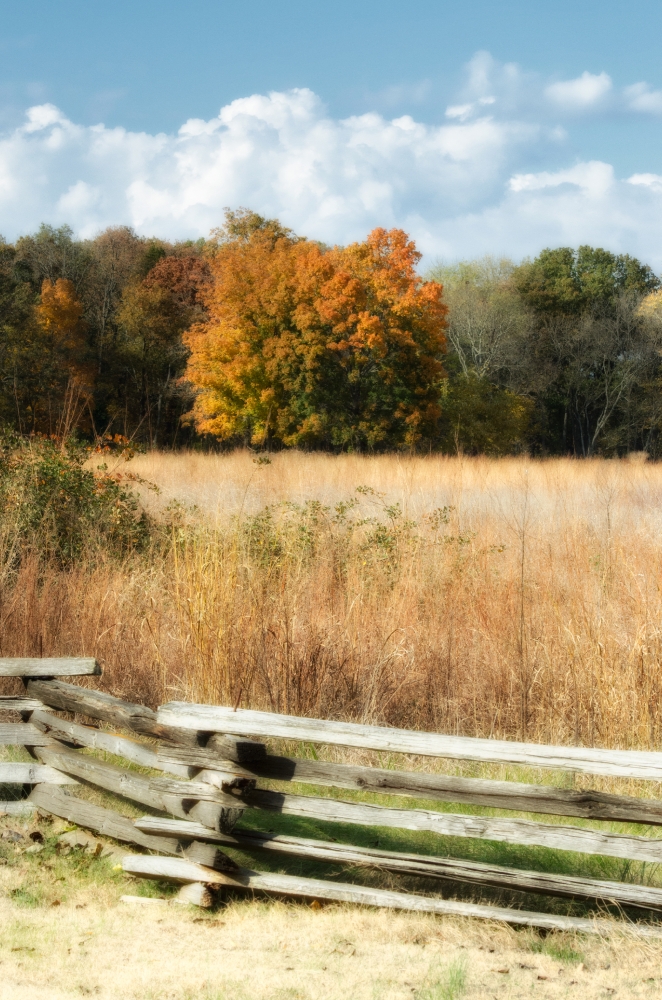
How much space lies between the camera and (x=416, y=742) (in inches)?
148

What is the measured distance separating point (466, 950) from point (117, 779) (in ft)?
6.07

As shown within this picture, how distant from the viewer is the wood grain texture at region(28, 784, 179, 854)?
4.27m

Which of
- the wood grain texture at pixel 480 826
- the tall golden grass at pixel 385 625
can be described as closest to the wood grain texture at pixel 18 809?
the tall golden grass at pixel 385 625

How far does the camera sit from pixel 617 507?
39.8 ft

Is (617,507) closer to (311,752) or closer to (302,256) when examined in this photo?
(311,752)

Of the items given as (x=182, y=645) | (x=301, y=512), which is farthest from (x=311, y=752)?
(x=301, y=512)

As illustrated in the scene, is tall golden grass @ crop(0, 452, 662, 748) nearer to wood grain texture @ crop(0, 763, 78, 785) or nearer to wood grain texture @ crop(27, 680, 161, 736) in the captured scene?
wood grain texture @ crop(27, 680, 161, 736)

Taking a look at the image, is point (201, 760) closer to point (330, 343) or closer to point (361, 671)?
point (361, 671)

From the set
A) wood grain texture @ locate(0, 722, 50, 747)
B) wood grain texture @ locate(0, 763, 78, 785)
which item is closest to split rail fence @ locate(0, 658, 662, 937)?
wood grain texture @ locate(0, 763, 78, 785)

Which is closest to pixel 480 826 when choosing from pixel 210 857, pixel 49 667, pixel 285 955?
pixel 285 955

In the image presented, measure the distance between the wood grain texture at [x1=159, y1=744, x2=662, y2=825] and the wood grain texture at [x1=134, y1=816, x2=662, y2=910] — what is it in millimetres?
250

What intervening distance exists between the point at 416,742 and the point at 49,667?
2.20 meters

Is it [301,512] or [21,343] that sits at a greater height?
[21,343]

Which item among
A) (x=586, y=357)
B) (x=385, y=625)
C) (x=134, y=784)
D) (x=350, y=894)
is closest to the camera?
(x=350, y=894)
